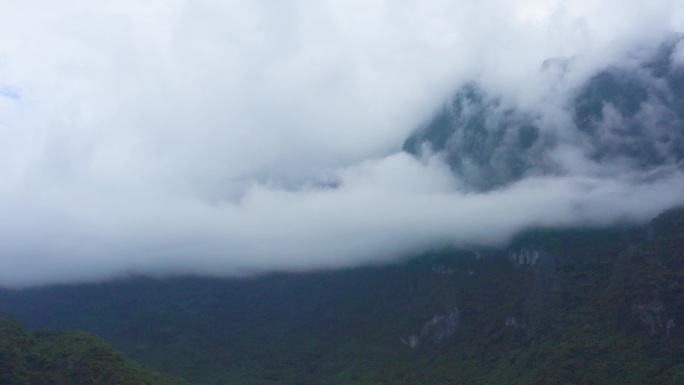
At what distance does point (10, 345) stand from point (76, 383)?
21182mm

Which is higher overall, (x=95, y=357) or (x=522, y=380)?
(x=95, y=357)

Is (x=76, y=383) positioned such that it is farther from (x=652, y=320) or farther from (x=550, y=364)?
(x=652, y=320)

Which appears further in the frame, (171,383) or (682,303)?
(682,303)

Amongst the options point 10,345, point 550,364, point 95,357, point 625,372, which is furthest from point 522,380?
point 10,345

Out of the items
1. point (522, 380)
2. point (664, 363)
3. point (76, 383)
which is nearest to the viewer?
point (76, 383)

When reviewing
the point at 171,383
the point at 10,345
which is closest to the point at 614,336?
the point at 171,383

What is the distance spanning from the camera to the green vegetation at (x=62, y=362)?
553 ft

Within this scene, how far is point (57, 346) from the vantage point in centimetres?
18550

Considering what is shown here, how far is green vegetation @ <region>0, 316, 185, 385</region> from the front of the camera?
168 metres

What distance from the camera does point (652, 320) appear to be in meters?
→ 199

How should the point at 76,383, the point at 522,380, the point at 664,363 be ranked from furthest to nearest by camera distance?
the point at 522,380 < the point at 664,363 < the point at 76,383

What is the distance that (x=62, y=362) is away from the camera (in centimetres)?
17650

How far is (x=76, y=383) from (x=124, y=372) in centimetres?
1009

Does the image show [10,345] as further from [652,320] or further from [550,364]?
[652,320]
